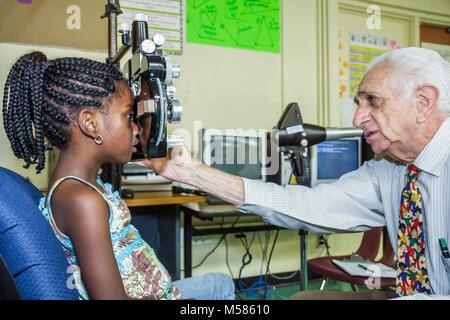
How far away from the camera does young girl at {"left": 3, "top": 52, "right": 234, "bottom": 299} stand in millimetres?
715

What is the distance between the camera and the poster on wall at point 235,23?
8.34ft

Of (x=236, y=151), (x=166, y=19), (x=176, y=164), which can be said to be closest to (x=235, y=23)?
(x=166, y=19)

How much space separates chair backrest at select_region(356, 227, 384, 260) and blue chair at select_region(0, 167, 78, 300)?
1.93m

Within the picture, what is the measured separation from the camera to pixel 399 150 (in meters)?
0.99

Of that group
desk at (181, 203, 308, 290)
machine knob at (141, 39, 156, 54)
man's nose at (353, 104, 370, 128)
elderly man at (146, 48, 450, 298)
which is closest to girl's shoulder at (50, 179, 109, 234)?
machine knob at (141, 39, 156, 54)

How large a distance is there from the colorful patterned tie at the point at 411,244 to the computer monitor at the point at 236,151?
1.28 meters

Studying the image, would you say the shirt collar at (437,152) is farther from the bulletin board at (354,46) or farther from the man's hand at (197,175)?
the bulletin board at (354,46)

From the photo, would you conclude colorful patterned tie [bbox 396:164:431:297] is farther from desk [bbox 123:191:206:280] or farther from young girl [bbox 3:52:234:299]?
desk [bbox 123:191:206:280]

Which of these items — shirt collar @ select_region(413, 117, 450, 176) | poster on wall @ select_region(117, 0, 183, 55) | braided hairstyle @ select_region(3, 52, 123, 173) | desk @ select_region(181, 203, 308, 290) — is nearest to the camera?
Answer: braided hairstyle @ select_region(3, 52, 123, 173)

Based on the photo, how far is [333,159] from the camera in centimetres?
249

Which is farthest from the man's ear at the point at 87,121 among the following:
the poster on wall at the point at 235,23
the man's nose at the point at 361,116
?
the poster on wall at the point at 235,23
